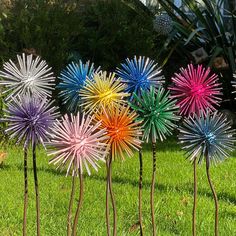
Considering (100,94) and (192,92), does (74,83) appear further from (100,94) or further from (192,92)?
(192,92)

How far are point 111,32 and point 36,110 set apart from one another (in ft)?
26.4

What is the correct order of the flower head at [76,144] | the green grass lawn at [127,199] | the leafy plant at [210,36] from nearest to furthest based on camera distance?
1. the flower head at [76,144]
2. the green grass lawn at [127,199]
3. the leafy plant at [210,36]

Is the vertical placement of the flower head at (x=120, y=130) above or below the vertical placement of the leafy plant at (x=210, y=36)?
below

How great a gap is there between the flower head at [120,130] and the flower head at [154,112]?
0.08m

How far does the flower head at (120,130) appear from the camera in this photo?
1.97m

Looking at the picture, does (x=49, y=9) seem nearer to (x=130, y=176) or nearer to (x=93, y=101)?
(x=130, y=176)

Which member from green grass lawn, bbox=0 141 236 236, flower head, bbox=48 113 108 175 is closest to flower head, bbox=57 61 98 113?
flower head, bbox=48 113 108 175

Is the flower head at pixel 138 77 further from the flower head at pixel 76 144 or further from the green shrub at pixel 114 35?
the green shrub at pixel 114 35

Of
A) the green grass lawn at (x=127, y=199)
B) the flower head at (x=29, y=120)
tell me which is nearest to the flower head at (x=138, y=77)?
the flower head at (x=29, y=120)

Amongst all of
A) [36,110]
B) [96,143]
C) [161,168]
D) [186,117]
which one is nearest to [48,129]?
[36,110]

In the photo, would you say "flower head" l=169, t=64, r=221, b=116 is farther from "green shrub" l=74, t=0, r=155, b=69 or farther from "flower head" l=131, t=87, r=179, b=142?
"green shrub" l=74, t=0, r=155, b=69

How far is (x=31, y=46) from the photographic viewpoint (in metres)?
8.88

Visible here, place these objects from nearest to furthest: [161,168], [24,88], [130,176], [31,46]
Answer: [24,88]
[130,176]
[161,168]
[31,46]

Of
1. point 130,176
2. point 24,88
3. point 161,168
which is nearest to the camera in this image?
point 24,88
